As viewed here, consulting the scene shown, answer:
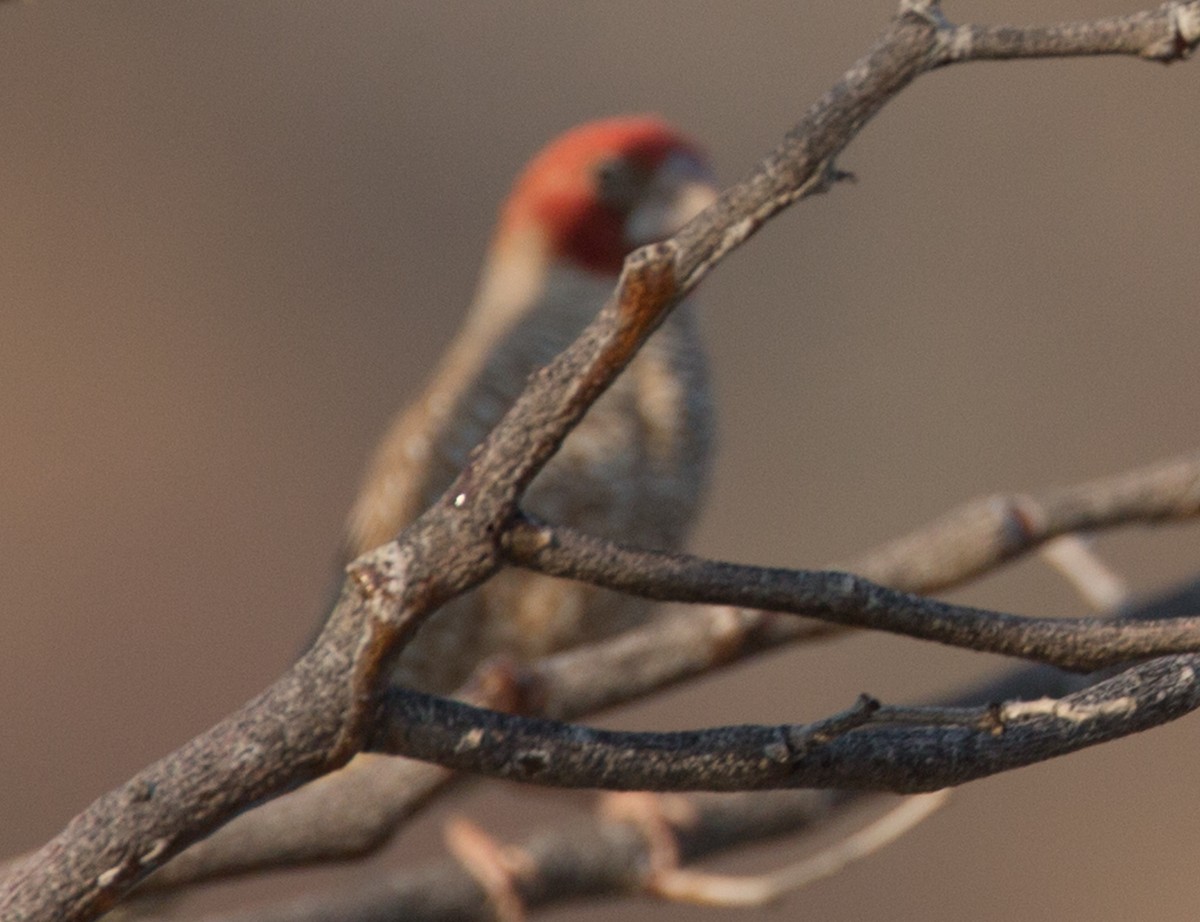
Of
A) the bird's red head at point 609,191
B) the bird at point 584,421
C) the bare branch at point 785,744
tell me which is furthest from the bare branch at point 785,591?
the bird's red head at point 609,191

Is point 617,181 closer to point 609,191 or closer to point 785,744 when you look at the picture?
point 609,191

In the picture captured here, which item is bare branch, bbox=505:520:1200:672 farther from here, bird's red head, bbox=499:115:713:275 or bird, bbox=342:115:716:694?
bird's red head, bbox=499:115:713:275

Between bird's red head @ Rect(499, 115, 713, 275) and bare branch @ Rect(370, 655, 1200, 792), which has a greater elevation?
bird's red head @ Rect(499, 115, 713, 275)

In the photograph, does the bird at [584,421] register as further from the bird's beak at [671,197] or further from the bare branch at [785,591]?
the bare branch at [785,591]

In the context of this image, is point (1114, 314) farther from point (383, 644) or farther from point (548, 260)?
point (383, 644)

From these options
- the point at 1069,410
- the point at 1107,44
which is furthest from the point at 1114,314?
the point at 1107,44

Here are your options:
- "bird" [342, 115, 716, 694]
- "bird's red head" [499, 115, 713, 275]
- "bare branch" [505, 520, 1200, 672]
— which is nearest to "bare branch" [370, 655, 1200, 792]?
"bare branch" [505, 520, 1200, 672]

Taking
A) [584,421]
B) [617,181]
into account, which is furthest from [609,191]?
[584,421]

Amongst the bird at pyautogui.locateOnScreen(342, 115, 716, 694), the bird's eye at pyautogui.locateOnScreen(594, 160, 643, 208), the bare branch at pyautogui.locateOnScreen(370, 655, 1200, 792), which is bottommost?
the bare branch at pyautogui.locateOnScreen(370, 655, 1200, 792)
